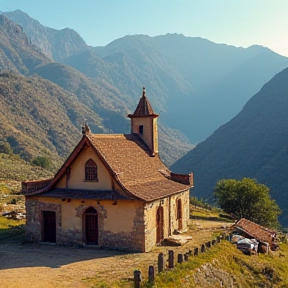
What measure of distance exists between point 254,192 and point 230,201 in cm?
288

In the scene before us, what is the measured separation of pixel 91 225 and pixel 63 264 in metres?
4.48

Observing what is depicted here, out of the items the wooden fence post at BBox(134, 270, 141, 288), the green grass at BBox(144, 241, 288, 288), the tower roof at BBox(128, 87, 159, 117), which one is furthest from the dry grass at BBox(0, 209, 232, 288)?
the tower roof at BBox(128, 87, 159, 117)

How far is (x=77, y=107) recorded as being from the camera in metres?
177

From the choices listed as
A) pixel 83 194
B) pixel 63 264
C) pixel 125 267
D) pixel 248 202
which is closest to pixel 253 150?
pixel 248 202

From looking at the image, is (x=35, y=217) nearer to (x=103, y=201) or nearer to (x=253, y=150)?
(x=103, y=201)

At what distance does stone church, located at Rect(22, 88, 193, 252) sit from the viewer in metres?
25.4

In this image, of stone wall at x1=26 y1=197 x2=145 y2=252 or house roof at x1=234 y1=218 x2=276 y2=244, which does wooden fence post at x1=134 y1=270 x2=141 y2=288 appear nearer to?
stone wall at x1=26 y1=197 x2=145 y2=252

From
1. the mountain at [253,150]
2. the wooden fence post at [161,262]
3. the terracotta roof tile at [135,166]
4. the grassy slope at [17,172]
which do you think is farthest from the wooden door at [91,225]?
the mountain at [253,150]

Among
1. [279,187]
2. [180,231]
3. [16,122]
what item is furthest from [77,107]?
[180,231]

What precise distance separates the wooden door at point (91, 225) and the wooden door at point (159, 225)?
3.87 metres

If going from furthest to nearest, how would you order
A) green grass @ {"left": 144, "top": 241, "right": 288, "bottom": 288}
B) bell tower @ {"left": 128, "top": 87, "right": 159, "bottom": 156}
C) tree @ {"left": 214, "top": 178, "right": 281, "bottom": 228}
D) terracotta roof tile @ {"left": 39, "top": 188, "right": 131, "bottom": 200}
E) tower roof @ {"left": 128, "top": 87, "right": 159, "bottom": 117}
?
1. tree @ {"left": 214, "top": 178, "right": 281, "bottom": 228}
2. tower roof @ {"left": 128, "top": 87, "right": 159, "bottom": 117}
3. bell tower @ {"left": 128, "top": 87, "right": 159, "bottom": 156}
4. terracotta roof tile @ {"left": 39, "top": 188, "right": 131, "bottom": 200}
5. green grass @ {"left": 144, "top": 241, "right": 288, "bottom": 288}

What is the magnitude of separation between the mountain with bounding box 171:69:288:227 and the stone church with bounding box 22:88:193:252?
7724cm

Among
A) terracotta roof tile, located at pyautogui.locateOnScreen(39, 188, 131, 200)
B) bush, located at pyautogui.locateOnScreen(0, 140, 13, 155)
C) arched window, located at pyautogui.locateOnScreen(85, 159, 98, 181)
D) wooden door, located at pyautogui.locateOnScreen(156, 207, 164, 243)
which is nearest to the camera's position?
terracotta roof tile, located at pyautogui.locateOnScreen(39, 188, 131, 200)

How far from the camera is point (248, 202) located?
1932 inches
